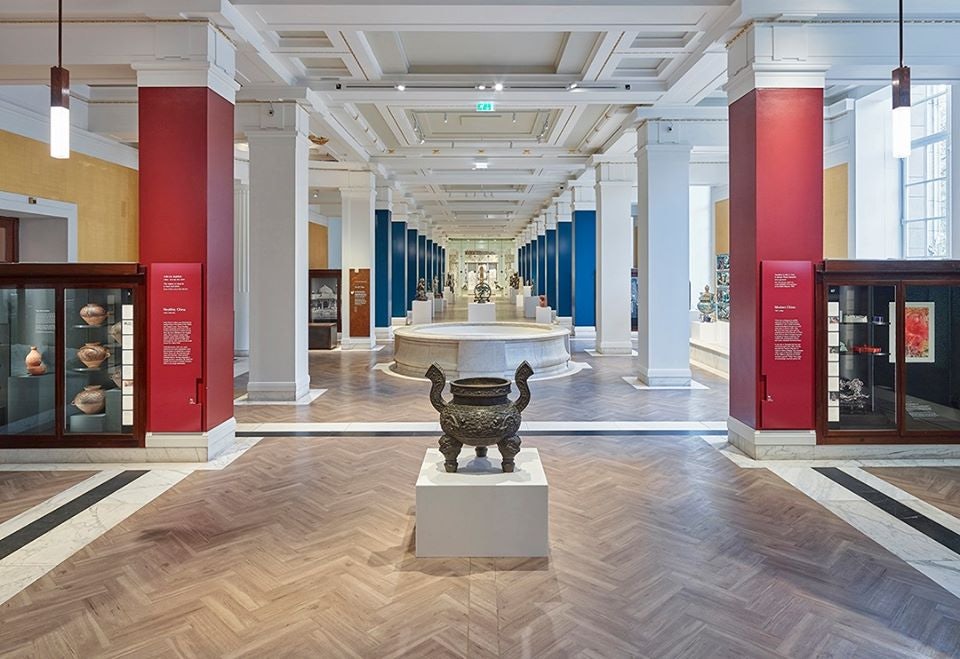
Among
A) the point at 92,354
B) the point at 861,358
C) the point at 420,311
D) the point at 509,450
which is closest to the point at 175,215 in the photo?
the point at 92,354

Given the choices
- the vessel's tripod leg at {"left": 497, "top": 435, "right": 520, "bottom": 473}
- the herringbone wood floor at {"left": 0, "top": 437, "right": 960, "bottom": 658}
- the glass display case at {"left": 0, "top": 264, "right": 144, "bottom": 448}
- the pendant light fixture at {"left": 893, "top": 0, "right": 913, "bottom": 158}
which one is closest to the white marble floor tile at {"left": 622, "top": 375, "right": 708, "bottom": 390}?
the herringbone wood floor at {"left": 0, "top": 437, "right": 960, "bottom": 658}

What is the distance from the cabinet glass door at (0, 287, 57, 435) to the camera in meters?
5.29

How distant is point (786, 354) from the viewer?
17.4ft

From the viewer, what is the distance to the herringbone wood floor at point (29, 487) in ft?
13.6

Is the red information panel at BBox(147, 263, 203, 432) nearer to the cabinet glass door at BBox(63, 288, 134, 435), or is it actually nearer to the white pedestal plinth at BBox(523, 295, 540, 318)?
the cabinet glass door at BBox(63, 288, 134, 435)

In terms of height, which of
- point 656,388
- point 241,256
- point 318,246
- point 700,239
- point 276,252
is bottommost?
point 656,388

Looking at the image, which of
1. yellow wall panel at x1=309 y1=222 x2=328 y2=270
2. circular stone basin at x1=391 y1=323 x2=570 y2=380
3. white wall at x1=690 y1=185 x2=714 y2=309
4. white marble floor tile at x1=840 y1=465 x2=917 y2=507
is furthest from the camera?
yellow wall panel at x1=309 y1=222 x2=328 y2=270

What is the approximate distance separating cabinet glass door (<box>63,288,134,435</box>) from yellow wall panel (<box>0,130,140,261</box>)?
372 cm

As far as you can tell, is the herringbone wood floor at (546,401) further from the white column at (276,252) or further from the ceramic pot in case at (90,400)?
the ceramic pot in case at (90,400)

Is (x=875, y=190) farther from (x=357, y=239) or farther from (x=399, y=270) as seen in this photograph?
(x=399, y=270)

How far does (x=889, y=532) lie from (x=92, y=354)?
5.99m

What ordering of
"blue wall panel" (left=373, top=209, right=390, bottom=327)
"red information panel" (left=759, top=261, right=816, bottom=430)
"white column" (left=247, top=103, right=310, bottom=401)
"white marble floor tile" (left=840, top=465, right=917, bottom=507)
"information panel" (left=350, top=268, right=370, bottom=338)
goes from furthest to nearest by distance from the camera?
"blue wall panel" (left=373, top=209, right=390, bottom=327), "information panel" (left=350, top=268, right=370, bottom=338), "white column" (left=247, top=103, right=310, bottom=401), "red information panel" (left=759, top=261, right=816, bottom=430), "white marble floor tile" (left=840, top=465, right=917, bottom=507)

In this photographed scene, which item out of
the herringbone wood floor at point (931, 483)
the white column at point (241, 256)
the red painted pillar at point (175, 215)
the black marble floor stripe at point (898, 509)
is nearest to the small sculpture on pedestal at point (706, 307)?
the herringbone wood floor at point (931, 483)

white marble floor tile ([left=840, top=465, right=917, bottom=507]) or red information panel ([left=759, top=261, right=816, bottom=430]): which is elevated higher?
red information panel ([left=759, top=261, right=816, bottom=430])
